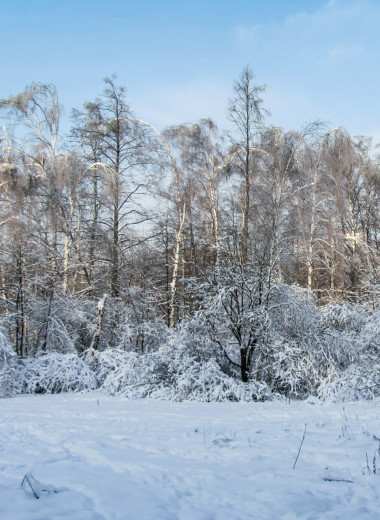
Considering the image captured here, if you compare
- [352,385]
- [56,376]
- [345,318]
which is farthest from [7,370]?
[345,318]

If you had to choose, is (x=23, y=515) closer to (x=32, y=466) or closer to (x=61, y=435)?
(x=32, y=466)

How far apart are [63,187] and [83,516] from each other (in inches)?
517

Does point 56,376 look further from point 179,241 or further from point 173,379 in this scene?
point 179,241

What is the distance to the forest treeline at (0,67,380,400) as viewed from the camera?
10398 millimetres

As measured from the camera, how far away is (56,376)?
1041 cm

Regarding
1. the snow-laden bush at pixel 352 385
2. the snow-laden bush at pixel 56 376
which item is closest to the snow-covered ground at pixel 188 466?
the snow-laden bush at pixel 352 385

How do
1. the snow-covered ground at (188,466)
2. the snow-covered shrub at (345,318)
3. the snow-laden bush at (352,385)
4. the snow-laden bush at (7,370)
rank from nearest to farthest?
the snow-covered ground at (188,466), the snow-laden bush at (352,385), the snow-laden bush at (7,370), the snow-covered shrub at (345,318)

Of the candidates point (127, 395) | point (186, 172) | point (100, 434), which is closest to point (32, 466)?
point (100, 434)

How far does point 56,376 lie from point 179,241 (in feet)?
20.3

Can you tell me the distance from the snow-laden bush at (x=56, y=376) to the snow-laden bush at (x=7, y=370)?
250 millimetres

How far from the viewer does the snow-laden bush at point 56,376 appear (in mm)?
10414

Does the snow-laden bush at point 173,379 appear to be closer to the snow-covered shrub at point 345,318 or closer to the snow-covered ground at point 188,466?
the snow-covered ground at point 188,466

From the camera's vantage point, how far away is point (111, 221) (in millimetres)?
15203

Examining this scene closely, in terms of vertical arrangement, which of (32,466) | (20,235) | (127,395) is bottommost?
(127,395)
